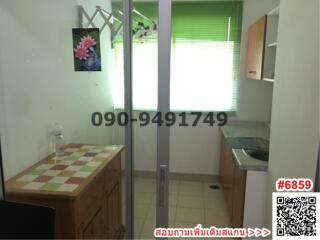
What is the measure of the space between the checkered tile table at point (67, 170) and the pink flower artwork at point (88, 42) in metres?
0.78

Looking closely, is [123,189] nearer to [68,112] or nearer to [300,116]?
[68,112]

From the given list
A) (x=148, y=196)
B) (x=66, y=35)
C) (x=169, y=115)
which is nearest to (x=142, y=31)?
(x=169, y=115)

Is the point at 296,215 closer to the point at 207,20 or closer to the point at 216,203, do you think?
the point at 216,203

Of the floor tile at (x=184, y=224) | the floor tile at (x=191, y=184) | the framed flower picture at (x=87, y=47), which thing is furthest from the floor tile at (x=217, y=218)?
the framed flower picture at (x=87, y=47)

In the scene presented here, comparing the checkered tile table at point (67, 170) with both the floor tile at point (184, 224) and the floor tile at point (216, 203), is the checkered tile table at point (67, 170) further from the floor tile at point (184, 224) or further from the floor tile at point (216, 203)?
the floor tile at point (216, 203)

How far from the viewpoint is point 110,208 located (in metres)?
2.13

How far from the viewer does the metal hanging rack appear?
1.61 m

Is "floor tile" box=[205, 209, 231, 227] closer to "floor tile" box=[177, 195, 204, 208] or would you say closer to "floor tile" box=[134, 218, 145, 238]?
"floor tile" box=[177, 195, 204, 208]

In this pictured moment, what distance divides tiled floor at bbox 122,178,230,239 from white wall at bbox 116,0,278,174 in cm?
28

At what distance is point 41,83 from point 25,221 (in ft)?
3.57

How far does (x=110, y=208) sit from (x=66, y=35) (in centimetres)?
139

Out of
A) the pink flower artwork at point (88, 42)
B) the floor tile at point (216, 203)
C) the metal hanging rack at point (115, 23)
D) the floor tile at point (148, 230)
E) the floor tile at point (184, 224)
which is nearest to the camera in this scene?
the metal hanging rack at point (115, 23)

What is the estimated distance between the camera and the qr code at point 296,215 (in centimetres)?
140

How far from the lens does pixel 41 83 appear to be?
207 cm
